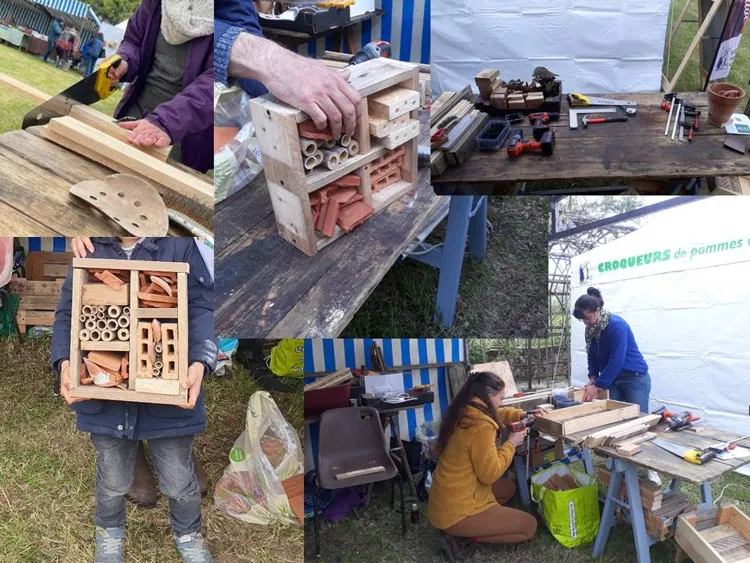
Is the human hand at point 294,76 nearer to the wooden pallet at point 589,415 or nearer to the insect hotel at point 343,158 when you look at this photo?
the insect hotel at point 343,158

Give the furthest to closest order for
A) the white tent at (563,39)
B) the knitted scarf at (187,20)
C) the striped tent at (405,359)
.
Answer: the striped tent at (405,359) < the knitted scarf at (187,20) < the white tent at (563,39)

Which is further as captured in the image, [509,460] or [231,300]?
[509,460]

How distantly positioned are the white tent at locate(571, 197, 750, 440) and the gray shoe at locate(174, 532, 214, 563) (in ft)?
5.48

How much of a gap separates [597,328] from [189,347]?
1.50m

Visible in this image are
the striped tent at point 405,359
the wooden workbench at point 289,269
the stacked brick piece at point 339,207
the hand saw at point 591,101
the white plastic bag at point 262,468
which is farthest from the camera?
the white plastic bag at point 262,468

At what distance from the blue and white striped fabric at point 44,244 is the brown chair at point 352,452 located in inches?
46.7

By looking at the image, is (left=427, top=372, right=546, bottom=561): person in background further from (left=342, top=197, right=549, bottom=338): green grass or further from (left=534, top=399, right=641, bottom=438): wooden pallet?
A: (left=342, top=197, right=549, bottom=338): green grass

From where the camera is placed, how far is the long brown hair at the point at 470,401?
99.7 inches

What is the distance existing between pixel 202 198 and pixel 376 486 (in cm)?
148

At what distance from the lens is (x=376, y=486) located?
9.05 feet

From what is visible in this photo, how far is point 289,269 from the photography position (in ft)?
6.38

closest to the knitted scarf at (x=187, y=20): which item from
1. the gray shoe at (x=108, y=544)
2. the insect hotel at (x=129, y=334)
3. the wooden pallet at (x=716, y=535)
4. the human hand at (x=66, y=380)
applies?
the insect hotel at (x=129, y=334)

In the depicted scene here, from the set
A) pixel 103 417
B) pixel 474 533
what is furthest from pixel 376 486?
pixel 103 417

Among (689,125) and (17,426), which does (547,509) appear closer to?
(689,125)
